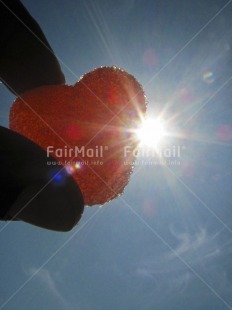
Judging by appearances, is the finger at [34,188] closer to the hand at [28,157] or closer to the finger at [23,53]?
the hand at [28,157]

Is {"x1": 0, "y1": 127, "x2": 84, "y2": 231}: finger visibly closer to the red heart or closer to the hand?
the hand

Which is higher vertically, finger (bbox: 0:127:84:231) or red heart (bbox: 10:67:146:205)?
red heart (bbox: 10:67:146:205)

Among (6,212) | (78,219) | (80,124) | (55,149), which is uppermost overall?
(80,124)

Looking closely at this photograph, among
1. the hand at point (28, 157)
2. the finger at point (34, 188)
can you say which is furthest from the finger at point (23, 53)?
the finger at point (34, 188)

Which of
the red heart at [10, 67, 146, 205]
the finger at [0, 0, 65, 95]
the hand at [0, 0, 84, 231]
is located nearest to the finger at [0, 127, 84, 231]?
the hand at [0, 0, 84, 231]

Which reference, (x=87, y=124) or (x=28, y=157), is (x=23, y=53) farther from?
(x=28, y=157)

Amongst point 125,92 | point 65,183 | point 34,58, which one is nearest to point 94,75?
point 125,92

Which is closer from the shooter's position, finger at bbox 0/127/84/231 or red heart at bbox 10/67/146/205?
finger at bbox 0/127/84/231

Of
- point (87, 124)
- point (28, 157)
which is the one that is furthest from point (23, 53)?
point (28, 157)

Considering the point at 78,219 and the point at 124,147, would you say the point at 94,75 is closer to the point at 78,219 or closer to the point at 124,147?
the point at 124,147
